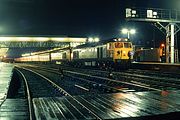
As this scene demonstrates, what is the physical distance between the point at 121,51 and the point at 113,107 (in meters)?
22.4

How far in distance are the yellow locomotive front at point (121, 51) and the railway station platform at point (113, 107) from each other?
19310 mm

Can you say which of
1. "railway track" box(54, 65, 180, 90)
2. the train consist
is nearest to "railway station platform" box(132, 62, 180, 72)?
the train consist

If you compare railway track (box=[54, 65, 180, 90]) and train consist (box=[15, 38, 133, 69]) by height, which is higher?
train consist (box=[15, 38, 133, 69])

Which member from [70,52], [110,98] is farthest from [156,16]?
[110,98]

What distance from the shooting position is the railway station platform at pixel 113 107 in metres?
7.57

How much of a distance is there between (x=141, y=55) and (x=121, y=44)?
15997mm

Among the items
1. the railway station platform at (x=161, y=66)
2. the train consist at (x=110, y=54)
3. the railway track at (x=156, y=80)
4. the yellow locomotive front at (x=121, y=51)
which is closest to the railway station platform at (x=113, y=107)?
the railway track at (x=156, y=80)

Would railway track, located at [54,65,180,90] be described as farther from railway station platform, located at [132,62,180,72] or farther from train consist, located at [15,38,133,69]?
train consist, located at [15,38,133,69]

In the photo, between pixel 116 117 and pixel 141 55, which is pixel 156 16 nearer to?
pixel 141 55

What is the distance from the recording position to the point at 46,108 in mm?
8648

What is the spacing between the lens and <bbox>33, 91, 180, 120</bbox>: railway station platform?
24.8ft

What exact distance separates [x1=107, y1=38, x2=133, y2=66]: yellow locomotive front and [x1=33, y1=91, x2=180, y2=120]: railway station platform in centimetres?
1931

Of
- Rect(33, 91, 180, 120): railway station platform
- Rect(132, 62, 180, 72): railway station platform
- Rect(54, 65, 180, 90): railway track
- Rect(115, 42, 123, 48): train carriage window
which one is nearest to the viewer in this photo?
Rect(33, 91, 180, 120): railway station platform

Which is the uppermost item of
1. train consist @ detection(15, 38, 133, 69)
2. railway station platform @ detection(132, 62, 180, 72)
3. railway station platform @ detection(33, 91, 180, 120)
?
train consist @ detection(15, 38, 133, 69)
